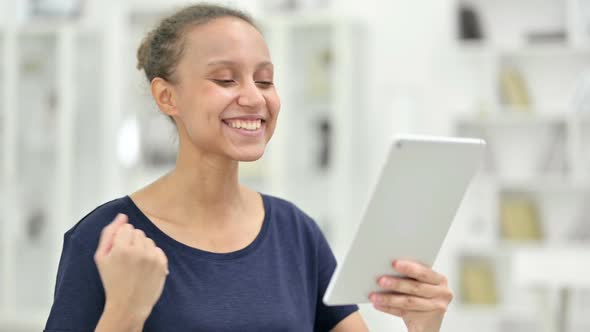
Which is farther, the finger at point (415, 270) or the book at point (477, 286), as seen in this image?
the book at point (477, 286)

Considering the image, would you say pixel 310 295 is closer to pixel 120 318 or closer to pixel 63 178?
pixel 120 318

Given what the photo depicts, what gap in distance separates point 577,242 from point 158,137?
9.09 ft

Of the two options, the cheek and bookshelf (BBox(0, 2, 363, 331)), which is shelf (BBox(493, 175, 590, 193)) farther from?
the cheek

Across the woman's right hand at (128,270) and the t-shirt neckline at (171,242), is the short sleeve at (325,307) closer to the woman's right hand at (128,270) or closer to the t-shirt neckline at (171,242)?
the t-shirt neckline at (171,242)

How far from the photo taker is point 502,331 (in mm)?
5602

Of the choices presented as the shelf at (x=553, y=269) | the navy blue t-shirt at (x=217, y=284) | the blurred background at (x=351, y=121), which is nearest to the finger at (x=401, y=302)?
the navy blue t-shirt at (x=217, y=284)

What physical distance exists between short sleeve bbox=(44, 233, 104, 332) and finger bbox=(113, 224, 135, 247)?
152 millimetres

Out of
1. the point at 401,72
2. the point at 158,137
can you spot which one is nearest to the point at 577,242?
the point at 401,72

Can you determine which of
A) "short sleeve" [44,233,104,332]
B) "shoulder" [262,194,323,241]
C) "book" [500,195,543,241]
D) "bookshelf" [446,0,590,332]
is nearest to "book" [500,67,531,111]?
"bookshelf" [446,0,590,332]

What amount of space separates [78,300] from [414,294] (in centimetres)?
52

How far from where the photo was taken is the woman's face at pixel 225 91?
1454 millimetres

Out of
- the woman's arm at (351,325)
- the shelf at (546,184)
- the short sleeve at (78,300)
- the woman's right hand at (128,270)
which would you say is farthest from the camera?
the shelf at (546,184)

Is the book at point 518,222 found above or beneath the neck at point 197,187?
beneath

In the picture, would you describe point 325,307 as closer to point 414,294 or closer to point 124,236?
point 414,294
